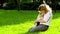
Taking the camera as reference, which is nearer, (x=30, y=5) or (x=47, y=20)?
(x=47, y=20)

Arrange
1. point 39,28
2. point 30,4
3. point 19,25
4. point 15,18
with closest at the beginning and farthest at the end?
1. point 39,28
2. point 19,25
3. point 15,18
4. point 30,4

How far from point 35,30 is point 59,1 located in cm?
3117

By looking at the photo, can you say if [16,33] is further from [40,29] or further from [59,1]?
[59,1]

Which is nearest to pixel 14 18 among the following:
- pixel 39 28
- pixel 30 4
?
pixel 39 28

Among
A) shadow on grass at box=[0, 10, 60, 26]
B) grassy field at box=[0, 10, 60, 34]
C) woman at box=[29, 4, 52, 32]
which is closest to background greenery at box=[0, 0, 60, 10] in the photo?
shadow on grass at box=[0, 10, 60, 26]

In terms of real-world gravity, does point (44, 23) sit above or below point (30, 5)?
above

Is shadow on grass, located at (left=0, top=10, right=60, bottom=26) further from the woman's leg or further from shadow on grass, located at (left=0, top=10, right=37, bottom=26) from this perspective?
the woman's leg

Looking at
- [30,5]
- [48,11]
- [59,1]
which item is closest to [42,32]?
[48,11]

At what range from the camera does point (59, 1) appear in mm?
39312

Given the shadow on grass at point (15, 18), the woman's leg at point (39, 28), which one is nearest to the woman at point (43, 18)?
the woman's leg at point (39, 28)

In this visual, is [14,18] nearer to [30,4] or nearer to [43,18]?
[43,18]

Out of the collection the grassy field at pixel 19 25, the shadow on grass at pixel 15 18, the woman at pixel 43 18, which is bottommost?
the shadow on grass at pixel 15 18

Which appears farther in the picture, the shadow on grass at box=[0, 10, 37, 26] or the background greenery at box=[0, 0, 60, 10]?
the background greenery at box=[0, 0, 60, 10]

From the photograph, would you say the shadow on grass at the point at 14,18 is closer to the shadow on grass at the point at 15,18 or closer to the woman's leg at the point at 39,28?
the shadow on grass at the point at 15,18
